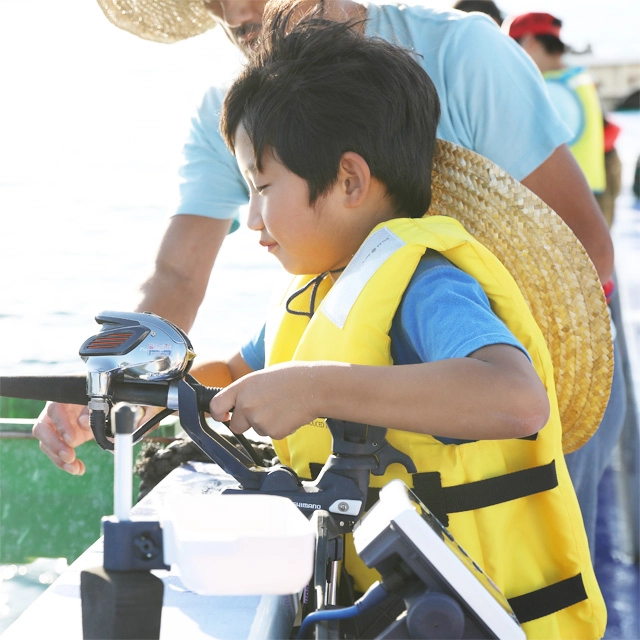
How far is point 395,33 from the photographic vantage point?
2188 millimetres

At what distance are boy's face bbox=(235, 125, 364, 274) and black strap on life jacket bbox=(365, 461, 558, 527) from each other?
46 cm

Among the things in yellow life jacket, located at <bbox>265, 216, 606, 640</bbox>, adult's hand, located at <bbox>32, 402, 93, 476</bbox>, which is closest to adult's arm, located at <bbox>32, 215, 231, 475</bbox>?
adult's hand, located at <bbox>32, 402, 93, 476</bbox>

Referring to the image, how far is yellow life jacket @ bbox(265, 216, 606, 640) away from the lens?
1475 millimetres

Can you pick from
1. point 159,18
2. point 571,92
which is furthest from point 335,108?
point 571,92

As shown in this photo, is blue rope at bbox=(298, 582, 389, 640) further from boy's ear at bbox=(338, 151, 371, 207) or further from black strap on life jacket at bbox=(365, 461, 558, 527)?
boy's ear at bbox=(338, 151, 371, 207)

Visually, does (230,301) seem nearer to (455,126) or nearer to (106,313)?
(455,126)

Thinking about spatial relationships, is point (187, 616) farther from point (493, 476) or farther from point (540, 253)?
point (540, 253)

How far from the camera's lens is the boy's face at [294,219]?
1656 mm

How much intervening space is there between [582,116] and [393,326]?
3.61 m

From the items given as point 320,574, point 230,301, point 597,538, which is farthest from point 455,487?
point 230,301

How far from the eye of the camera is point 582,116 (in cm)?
479

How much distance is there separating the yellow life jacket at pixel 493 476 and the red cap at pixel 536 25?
352 cm

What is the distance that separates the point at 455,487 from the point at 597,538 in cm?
279

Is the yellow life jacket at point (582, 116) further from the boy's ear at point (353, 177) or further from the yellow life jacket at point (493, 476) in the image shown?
the yellow life jacket at point (493, 476)
